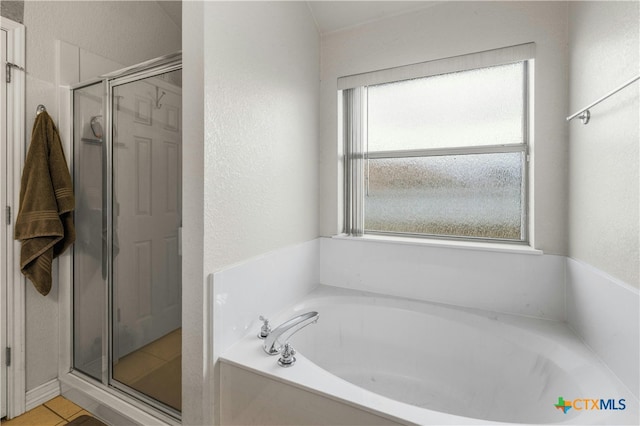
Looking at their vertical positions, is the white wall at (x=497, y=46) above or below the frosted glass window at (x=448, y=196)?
above

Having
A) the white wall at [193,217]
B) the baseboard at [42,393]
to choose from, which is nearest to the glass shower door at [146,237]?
the white wall at [193,217]

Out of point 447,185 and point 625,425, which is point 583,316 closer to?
point 625,425

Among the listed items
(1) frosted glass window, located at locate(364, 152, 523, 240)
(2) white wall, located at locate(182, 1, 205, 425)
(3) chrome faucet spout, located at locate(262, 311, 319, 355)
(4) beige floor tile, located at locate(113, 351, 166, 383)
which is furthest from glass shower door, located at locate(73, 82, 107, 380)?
(1) frosted glass window, located at locate(364, 152, 523, 240)

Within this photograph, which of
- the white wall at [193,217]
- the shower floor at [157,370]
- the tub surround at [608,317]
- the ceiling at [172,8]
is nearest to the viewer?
the tub surround at [608,317]

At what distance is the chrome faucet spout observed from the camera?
4.02 feet

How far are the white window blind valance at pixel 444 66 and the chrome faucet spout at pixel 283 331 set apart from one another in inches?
62.2

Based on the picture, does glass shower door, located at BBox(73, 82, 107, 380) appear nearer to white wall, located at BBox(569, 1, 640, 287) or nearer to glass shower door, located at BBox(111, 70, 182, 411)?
glass shower door, located at BBox(111, 70, 182, 411)

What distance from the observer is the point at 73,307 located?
180 centimetres

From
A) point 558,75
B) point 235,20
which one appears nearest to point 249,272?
point 235,20

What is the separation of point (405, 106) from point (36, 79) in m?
2.23

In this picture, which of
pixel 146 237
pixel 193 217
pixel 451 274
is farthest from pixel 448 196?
pixel 146 237

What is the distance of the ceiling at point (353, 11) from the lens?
1877 mm

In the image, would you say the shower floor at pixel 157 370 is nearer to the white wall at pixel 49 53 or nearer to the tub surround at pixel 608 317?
the white wall at pixel 49 53

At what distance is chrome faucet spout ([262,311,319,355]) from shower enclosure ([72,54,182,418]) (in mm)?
611
